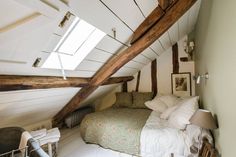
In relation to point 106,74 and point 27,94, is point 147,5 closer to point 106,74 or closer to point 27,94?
point 106,74

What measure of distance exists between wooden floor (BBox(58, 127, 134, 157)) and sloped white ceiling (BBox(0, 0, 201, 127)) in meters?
0.86

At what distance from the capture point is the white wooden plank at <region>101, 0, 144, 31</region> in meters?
1.50

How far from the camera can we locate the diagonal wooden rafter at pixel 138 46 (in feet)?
6.65

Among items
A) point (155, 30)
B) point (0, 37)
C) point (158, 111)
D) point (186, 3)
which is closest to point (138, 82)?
point (158, 111)

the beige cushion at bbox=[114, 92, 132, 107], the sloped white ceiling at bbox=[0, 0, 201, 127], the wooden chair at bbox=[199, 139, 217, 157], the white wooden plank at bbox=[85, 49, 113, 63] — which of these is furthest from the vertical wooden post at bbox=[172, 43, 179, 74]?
the wooden chair at bbox=[199, 139, 217, 157]

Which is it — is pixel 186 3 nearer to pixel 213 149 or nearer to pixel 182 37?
pixel 213 149

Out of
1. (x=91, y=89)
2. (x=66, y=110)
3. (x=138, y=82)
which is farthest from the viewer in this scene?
(x=138, y=82)

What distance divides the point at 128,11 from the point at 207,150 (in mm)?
1549

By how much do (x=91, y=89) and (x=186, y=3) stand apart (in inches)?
71.8

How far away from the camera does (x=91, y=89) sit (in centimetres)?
296

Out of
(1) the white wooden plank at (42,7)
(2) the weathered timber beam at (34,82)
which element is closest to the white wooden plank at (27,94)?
(2) the weathered timber beam at (34,82)

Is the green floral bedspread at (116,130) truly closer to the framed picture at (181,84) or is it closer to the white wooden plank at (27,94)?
the white wooden plank at (27,94)

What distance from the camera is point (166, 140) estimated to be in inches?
94.3

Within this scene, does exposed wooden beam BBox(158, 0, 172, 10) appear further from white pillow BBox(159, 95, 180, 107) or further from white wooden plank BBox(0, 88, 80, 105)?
white pillow BBox(159, 95, 180, 107)
